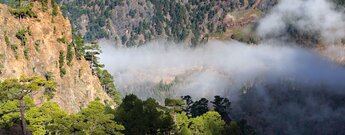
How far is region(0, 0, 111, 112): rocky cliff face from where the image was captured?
97.7 metres

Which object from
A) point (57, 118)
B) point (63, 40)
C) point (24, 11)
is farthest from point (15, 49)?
point (57, 118)

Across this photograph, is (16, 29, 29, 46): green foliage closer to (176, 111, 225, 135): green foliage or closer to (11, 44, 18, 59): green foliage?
(11, 44, 18, 59): green foliage

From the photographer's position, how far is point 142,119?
92.5 meters

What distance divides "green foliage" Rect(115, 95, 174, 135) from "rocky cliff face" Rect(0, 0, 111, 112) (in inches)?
564

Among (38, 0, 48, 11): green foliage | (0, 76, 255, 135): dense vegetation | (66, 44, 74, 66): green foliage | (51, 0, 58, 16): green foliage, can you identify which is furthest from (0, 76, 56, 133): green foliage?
(51, 0, 58, 16): green foliage

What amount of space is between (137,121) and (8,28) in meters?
30.4

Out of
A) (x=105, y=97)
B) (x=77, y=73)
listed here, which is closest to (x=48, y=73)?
(x=77, y=73)

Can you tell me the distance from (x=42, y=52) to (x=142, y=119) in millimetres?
27872

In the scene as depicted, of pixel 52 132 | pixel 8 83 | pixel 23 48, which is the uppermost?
pixel 23 48

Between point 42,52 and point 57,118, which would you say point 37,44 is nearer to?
point 42,52

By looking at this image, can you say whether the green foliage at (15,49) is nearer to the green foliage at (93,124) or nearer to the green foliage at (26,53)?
the green foliage at (26,53)

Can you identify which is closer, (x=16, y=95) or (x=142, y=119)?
(x=16, y=95)

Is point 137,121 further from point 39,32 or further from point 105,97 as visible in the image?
point 105,97

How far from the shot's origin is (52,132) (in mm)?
67500
